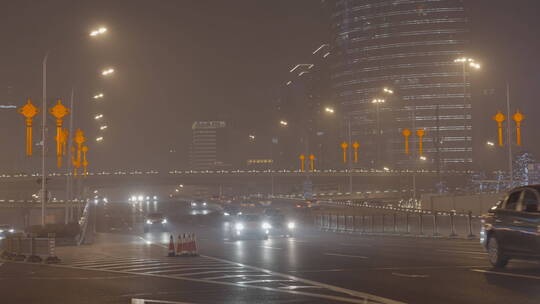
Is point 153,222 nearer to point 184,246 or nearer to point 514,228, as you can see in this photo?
point 184,246

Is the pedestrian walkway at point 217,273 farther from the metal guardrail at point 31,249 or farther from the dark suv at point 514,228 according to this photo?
the dark suv at point 514,228

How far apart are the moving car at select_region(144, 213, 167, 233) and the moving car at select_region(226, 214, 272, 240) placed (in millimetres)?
16789

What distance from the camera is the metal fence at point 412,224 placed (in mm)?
40812

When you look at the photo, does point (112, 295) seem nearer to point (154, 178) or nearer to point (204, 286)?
point (204, 286)

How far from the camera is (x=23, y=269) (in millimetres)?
22641

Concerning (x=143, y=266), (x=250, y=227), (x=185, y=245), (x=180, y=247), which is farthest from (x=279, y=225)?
(x=143, y=266)

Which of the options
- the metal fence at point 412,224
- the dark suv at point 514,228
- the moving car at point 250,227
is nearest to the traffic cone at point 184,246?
the dark suv at point 514,228

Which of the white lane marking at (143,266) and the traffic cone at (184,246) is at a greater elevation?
the traffic cone at (184,246)

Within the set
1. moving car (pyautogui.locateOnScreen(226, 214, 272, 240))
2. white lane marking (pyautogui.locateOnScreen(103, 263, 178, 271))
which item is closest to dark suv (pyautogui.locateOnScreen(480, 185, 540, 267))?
white lane marking (pyautogui.locateOnScreen(103, 263, 178, 271))

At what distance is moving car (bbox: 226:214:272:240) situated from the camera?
132ft

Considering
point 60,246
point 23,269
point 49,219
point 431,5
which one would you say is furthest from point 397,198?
point 23,269

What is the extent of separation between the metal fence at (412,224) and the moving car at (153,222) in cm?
1193

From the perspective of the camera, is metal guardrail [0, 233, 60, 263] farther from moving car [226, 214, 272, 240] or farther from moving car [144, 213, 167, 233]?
moving car [144, 213, 167, 233]

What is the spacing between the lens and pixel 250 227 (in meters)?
40.1
